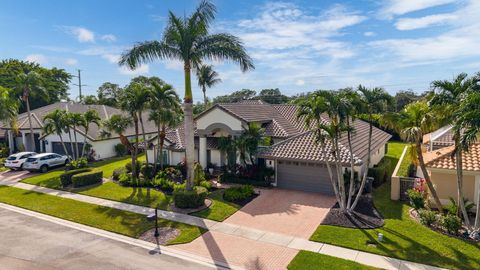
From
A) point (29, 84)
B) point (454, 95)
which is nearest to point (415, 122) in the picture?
point (454, 95)

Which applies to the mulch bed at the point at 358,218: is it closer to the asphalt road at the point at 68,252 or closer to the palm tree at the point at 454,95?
the palm tree at the point at 454,95

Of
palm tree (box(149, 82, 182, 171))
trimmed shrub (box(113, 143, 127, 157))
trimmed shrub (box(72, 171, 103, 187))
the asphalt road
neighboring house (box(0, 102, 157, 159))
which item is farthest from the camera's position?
trimmed shrub (box(113, 143, 127, 157))

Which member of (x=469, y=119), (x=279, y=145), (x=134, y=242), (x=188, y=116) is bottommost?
(x=134, y=242)

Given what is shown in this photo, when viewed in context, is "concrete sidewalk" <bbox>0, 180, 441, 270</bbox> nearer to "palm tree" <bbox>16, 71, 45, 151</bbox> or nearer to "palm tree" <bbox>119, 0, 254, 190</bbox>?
"palm tree" <bbox>119, 0, 254, 190</bbox>

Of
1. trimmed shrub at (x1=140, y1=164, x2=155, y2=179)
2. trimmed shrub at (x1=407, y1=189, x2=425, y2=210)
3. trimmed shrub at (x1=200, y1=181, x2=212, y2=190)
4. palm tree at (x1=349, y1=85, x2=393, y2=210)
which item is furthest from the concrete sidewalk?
palm tree at (x1=349, y1=85, x2=393, y2=210)

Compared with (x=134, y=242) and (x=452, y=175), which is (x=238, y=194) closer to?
(x=134, y=242)

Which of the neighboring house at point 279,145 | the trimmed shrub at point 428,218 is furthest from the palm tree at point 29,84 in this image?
the trimmed shrub at point 428,218
